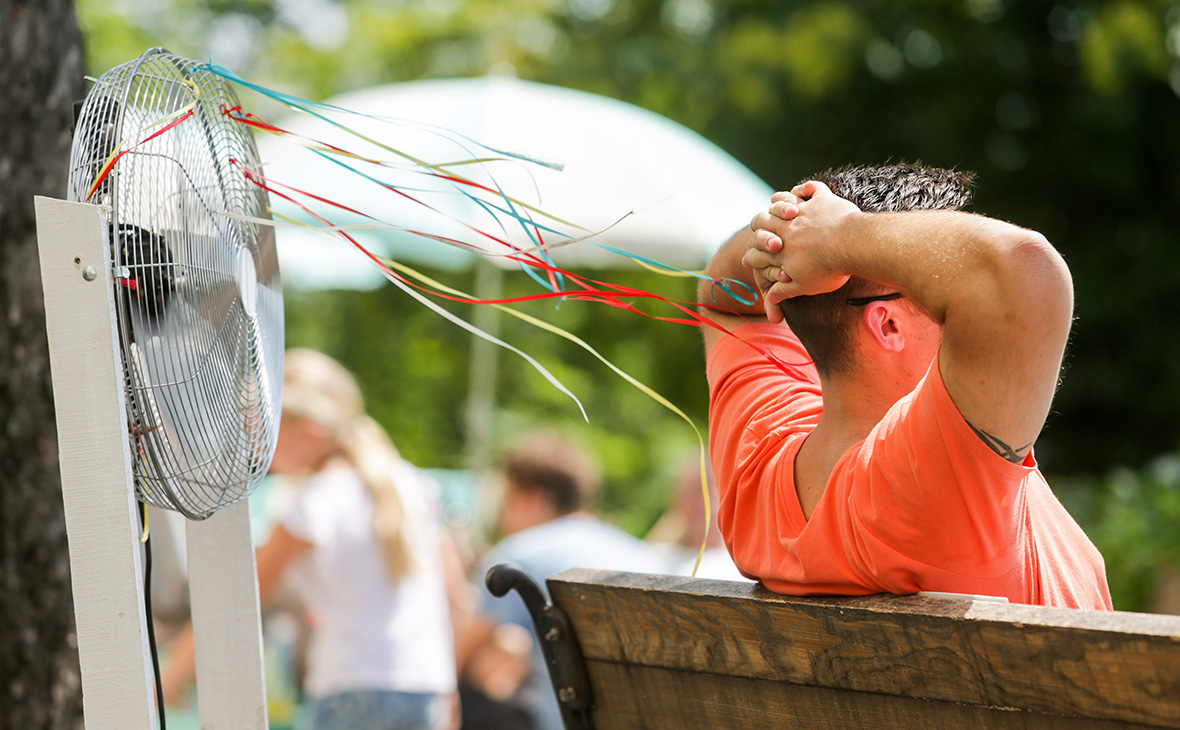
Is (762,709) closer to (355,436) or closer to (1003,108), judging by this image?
(355,436)

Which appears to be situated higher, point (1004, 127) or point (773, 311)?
point (1004, 127)

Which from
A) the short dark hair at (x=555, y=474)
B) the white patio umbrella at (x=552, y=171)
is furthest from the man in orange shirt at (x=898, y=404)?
the white patio umbrella at (x=552, y=171)

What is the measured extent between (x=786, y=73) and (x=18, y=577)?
652cm

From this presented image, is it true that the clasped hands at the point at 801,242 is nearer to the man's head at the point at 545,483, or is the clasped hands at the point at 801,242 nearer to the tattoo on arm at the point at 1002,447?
the tattoo on arm at the point at 1002,447

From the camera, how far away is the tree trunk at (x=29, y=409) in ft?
6.38

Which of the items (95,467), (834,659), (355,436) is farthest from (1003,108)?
(95,467)

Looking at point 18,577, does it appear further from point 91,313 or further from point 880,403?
point 880,403

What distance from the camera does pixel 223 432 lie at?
147 centimetres

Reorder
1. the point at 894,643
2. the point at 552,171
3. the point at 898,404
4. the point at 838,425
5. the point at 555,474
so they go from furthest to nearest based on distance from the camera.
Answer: the point at 552,171 < the point at 555,474 < the point at 838,425 < the point at 898,404 < the point at 894,643

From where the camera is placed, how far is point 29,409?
1966 mm

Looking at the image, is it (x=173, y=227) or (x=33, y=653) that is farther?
(x=33, y=653)

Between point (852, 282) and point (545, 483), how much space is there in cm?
266

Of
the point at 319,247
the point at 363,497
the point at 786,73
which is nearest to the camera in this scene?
the point at 363,497

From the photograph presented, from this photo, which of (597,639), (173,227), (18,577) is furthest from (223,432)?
(18,577)
